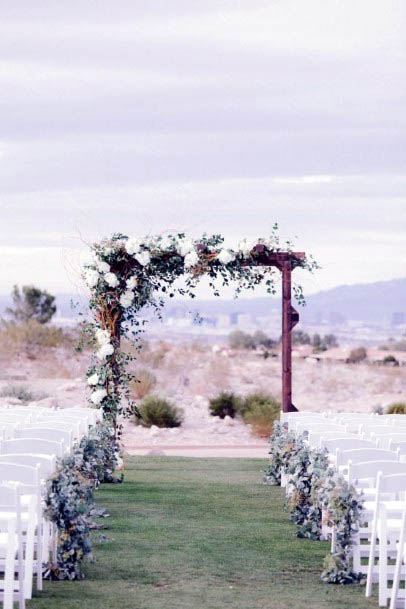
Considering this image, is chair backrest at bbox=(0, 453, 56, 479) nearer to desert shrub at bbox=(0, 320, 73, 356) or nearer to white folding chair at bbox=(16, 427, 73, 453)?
white folding chair at bbox=(16, 427, 73, 453)

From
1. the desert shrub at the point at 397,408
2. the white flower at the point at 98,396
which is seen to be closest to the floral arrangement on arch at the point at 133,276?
the white flower at the point at 98,396

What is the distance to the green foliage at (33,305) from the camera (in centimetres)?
4773

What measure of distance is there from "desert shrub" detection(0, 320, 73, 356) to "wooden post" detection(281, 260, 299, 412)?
2511cm

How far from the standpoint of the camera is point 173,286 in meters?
17.1

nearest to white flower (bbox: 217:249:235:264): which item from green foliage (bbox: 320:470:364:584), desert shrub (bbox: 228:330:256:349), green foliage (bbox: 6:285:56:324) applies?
green foliage (bbox: 320:470:364:584)

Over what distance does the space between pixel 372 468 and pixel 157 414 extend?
16.4 m

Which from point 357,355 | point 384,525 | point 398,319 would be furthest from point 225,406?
point 398,319

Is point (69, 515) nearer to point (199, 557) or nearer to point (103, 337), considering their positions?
point (199, 557)

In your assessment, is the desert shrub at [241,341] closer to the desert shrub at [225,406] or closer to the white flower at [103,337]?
the desert shrub at [225,406]

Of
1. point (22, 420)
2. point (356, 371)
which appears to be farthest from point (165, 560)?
point (356, 371)

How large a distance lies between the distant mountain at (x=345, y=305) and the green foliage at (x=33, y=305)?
47.1m

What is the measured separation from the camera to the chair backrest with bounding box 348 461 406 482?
29.5 ft

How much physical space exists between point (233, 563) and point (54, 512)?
5.45 feet

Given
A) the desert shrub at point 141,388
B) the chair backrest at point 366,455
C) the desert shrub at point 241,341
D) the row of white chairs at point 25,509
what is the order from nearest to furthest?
the row of white chairs at point 25,509 → the chair backrest at point 366,455 → the desert shrub at point 141,388 → the desert shrub at point 241,341
